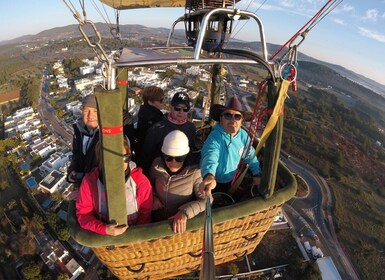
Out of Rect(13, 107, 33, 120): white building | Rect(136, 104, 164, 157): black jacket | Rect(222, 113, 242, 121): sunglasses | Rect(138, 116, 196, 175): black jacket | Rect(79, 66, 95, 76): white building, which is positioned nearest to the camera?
Rect(222, 113, 242, 121): sunglasses

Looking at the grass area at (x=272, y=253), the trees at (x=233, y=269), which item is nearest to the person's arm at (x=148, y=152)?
the grass area at (x=272, y=253)

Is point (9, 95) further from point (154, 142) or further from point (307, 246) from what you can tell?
point (154, 142)

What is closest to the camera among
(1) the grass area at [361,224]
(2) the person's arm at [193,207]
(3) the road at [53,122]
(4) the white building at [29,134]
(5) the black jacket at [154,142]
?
(2) the person's arm at [193,207]

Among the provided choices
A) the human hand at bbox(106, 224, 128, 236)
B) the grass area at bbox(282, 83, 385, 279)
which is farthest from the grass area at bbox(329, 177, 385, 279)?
the human hand at bbox(106, 224, 128, 236)

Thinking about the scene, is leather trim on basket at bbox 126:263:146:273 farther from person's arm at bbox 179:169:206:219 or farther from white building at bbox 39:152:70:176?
white building at bbox 39:152:70:176

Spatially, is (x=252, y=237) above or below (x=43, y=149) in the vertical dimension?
above

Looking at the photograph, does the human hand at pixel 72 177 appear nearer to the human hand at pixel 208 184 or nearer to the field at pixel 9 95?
the human hand at pixel 208 184

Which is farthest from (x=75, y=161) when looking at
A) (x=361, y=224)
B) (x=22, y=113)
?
(x=22, y=113)
